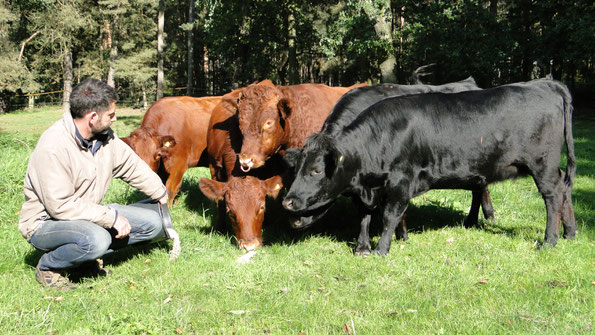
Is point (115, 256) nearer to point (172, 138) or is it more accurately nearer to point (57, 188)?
point (57, 188)

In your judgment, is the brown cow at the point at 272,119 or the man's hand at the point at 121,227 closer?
the man's hand at the point at 121,227

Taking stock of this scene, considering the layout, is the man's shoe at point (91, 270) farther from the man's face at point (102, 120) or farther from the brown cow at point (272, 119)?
the brown cow at point (272, 119)

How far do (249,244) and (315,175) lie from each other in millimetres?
1201

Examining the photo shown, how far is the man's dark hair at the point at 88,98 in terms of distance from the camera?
3941 millimetres

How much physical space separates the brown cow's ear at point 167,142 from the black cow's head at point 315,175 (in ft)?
10.7

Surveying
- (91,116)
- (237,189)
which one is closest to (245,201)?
(237,189)

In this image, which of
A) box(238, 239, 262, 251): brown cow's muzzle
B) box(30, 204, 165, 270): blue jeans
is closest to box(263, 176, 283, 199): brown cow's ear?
box(238, 239, 262, 251): brown cow's muzzle

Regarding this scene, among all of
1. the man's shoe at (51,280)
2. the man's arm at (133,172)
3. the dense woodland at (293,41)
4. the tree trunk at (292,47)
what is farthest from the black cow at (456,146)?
the tree trunk at (292,47)

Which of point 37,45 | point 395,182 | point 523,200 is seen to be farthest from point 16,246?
point 37,45

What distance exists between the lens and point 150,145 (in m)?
7.40

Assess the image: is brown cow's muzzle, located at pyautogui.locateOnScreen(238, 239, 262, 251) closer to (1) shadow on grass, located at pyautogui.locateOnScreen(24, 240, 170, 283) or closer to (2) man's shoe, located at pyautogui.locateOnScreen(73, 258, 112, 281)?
(1) shadow on grass, located at pyautogui.locateOnScreen(24, 240, 170, 283)

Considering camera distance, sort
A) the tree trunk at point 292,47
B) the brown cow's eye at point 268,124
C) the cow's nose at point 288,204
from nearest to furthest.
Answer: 1. the cow's nose at point 288,204
2. the brown cow's eye at point 268,124
3. the tree trunk at point 292,47

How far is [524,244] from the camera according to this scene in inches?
210

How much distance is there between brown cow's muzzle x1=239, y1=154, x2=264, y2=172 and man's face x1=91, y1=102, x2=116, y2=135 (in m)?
1.81
